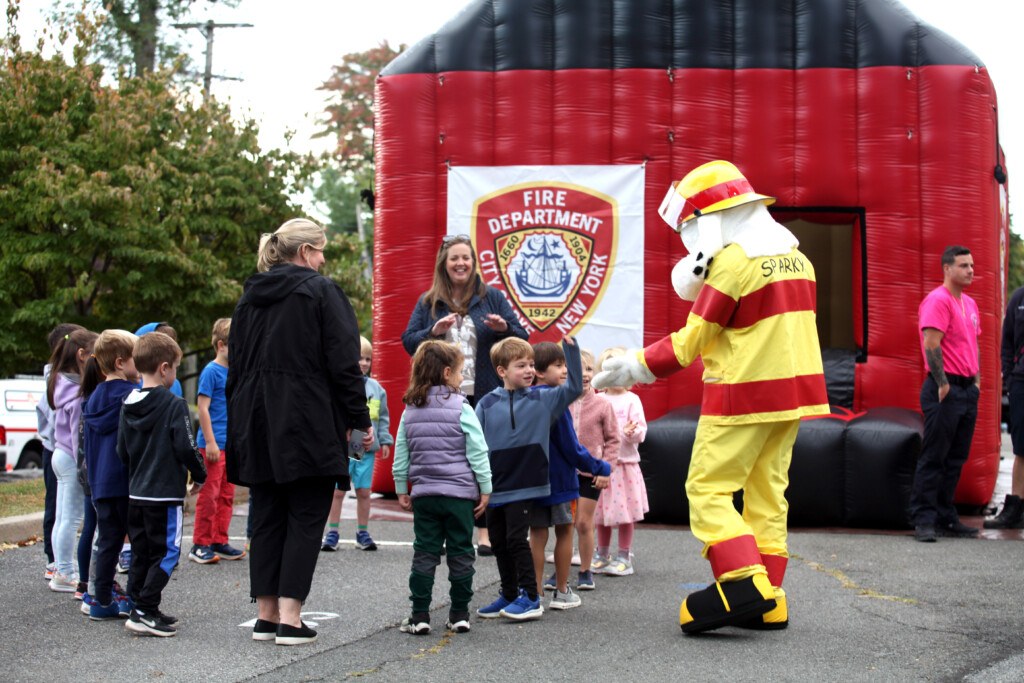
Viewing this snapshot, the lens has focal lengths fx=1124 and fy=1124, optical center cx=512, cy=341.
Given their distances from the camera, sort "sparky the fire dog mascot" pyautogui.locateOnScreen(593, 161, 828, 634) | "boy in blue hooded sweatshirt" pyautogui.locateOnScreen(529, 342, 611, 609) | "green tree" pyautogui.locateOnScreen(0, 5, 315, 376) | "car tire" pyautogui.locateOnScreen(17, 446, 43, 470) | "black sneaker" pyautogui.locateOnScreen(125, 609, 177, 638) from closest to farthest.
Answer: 1. "black sneaker" pyautogui.locateOnScreen(125, 609, 177, 638)
2. "sparky the fire dog mascot" pyautogui.locateOnScreen(593, 161, 828, 634)
3. "boy in blue hooded sweatshirt" pyautogui.locateOnScreen(529, 342, 611, 609)
4. "car tire" pyautogui.locateOnScreen(17, 446, 43, 470)
5. "green tree" pyautogui.locateOnScreen(0, 5, 315, 376)

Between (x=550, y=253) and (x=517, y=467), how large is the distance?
14.2 ft

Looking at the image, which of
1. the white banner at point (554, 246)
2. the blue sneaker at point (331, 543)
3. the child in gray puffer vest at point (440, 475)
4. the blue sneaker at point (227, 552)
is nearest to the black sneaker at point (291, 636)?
the child in gray puffer vest at point (440, 475)

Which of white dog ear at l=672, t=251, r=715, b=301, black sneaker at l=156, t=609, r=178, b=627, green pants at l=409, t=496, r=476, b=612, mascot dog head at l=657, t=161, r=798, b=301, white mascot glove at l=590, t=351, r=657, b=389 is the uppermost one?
mascot dog head at l=657, t=161, r=798, b=301

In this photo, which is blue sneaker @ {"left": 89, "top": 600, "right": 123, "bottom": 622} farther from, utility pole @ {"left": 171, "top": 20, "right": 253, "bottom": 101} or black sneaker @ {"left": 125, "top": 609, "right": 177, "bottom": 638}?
utility pole @ {"left": 171, "top": 20, "right": 253, "bottom": 101}

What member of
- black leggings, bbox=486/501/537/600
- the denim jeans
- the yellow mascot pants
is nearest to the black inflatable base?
the yellow mascot pants

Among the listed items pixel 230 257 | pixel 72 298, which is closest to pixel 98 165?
pixel 72 298

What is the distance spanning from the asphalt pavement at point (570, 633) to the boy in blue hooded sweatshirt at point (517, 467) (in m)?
0.16

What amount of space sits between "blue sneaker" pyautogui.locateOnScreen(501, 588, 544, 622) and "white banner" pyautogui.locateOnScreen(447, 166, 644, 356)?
432 cm

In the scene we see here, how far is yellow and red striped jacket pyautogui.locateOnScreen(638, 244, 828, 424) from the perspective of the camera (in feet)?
16.2

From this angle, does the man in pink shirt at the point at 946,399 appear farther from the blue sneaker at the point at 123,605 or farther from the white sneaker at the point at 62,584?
the white sneaker at the point at 62,584

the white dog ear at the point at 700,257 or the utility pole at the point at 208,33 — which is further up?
the utility pole at the point at 208,33

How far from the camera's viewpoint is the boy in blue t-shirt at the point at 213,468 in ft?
22.1

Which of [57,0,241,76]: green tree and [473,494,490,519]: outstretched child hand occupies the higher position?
[57,0,241,76]: green tree

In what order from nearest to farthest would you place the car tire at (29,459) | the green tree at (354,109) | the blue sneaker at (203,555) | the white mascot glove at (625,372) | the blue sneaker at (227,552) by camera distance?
the white mascot glove at (625,372) → the blue sneaker at (203,555) → the blue sneaker at (227,552) → the car tire at (29,459) → the green tree at (354,109)
